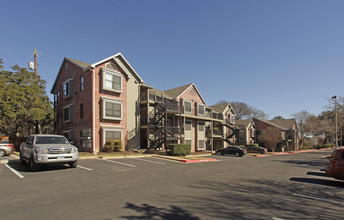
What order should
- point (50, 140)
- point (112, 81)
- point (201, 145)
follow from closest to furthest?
point (50, 140) < point (112, 81) < point (201, 145)

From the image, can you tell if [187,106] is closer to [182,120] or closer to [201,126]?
[182,120]

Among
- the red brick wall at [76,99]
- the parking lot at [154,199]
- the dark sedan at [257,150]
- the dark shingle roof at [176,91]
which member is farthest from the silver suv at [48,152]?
the dark sedan at [257,150]

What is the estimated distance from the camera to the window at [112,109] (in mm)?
22109

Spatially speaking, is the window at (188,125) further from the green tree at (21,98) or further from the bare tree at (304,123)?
the bare tree at (304,123)

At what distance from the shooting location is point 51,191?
717 centimetres

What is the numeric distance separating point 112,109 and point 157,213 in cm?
1866

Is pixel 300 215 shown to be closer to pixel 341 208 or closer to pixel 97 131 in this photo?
pixel 341 208

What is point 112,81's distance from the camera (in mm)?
23234

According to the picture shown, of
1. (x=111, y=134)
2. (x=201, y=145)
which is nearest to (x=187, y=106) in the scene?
(x=201, y=145)

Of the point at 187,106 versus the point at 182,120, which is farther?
the point at 187,106

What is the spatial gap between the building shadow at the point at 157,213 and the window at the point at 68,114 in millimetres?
21495

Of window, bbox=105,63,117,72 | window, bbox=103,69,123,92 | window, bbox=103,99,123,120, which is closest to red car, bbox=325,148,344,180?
window, bbox=103,99,123,120

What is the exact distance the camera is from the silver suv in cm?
1027

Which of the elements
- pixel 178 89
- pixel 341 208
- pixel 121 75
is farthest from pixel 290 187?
pixel 178 89
